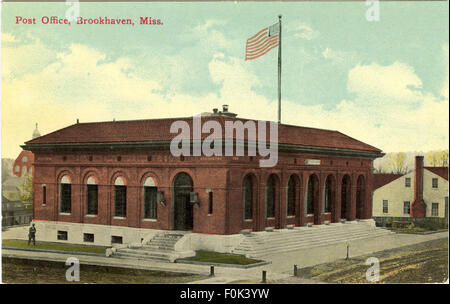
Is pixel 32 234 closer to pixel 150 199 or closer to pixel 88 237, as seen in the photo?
pixel 88 237

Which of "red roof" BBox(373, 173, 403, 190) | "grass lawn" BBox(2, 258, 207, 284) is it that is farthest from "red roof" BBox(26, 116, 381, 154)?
"red roof" BBox(373, 173, 403, 190)

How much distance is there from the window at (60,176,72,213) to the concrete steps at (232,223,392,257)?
1172 cm

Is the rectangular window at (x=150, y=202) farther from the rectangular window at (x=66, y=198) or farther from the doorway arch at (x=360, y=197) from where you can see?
the doorway arch at (x=360, y=197)

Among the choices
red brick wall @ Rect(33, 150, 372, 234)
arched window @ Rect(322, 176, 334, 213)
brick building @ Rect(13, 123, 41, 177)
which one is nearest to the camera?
red brick wall @ Rect(33, 150, 372, 234)

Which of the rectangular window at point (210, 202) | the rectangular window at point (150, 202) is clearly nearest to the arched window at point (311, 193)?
the rectangular window at point (210, 202)

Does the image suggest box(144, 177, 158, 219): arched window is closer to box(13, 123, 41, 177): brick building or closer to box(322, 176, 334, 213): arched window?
box(13, 123, 41, 177): brick building

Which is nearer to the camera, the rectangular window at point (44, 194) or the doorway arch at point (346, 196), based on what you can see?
the rectangular window at point (44, 194)

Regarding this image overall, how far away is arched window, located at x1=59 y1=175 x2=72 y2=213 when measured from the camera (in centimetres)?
3809

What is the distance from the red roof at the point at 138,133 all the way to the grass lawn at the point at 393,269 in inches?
343

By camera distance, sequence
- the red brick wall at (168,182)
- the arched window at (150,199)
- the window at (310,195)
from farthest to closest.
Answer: the window at (310,195) < the arched window at (150,199) < the red brick wall at (168,182)

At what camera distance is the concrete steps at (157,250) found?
3178 cm

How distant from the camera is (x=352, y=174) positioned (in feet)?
146

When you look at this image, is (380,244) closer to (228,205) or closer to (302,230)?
(302,230)

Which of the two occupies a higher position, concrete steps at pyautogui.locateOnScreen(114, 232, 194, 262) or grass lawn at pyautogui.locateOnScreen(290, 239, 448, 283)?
concrete steps at pyautogui.locateOnScreen(114, 232, 194, 262)
